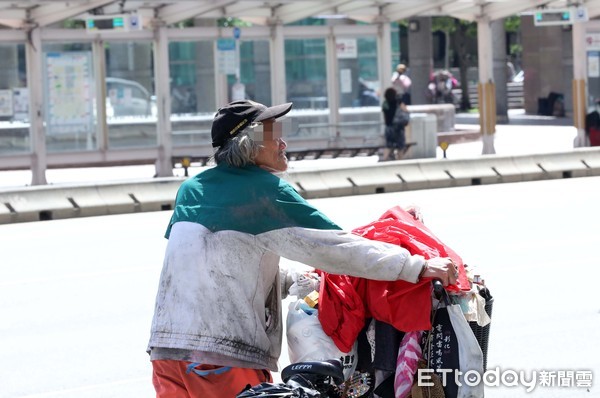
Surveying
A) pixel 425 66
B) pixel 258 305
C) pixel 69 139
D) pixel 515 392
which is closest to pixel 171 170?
pixel 69 139

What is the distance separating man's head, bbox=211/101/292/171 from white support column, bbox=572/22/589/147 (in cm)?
2184

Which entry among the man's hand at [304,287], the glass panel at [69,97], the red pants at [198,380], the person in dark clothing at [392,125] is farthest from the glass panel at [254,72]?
the red pants at [198,380]

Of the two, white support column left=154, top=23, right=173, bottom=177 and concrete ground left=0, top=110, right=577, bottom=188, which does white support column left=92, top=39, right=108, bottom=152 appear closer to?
concrete ground left=0, top=110, right=577, bottom=188

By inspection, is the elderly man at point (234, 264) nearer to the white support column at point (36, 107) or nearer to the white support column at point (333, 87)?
the white support column at point (36, 107)

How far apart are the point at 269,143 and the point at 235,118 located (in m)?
0.15

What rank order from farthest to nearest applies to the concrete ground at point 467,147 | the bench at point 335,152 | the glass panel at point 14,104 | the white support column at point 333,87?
the white support column at point 333,87 < the bench at point 335,152 < the concrete ground at point 467,147 < the glass panel at point 14,104

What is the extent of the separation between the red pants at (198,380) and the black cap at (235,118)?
781 mm

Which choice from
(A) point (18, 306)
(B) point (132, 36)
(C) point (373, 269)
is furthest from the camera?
(B) point (132, 36)

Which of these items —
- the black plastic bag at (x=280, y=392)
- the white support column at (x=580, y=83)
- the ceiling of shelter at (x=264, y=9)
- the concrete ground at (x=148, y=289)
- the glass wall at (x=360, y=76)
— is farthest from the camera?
the glass wall at (x=360, y=76)

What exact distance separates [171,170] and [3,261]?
9384mm

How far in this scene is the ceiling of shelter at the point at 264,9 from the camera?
20.9 metres

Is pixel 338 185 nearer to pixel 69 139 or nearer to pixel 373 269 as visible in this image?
pixel 69 139

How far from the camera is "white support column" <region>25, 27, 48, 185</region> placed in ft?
68.7

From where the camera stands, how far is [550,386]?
7539 millimetres
